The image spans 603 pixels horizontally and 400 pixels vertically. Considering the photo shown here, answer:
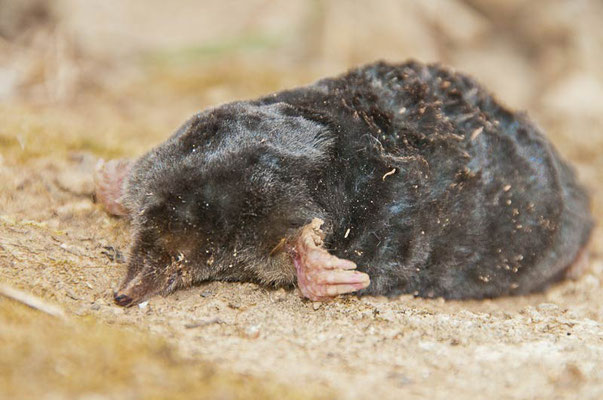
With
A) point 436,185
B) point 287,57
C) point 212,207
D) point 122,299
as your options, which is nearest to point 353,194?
point 436,185

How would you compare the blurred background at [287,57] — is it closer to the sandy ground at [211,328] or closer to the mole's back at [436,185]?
the sandy ground at [211,328]

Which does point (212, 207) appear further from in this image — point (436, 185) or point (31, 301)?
point (436, 185)

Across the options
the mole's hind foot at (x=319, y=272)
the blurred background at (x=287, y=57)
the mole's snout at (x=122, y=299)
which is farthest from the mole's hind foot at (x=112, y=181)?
the blurred background at (x=287, y=57)

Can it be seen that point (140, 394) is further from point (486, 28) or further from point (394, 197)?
point (486, 28)

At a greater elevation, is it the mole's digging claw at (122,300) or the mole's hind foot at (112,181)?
the mole's hind foot at (112,181)

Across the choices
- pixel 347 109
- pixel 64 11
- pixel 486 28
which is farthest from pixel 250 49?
pixel 347 109

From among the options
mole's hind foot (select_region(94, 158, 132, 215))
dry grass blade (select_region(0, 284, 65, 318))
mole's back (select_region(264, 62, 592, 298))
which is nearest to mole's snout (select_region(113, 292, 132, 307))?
dry grass blade (select_region(0, 284, 65, 318))

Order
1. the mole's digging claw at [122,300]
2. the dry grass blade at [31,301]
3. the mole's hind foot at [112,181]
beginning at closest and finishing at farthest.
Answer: the dry grass blade at [31,301] < the mole's digging claw at [122,300] < the mole's hind foot at [112,181]
